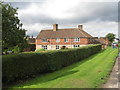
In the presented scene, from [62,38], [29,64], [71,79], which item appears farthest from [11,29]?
[62,38]

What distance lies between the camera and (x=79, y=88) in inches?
240

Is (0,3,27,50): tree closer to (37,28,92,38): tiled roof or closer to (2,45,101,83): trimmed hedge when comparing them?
(2,45,101,83): trimmed hedge

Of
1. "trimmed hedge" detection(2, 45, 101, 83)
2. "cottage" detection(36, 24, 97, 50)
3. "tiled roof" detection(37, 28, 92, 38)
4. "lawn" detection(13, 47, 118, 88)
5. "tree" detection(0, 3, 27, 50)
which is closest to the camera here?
Answer: "lawn" detection(13, 47, 118, 88)

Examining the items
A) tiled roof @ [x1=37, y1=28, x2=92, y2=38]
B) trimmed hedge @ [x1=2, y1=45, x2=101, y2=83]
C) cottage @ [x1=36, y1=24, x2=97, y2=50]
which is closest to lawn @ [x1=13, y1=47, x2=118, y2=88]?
trimmed hedge @ [x1=2, y1=45, x2=101, y2=83]

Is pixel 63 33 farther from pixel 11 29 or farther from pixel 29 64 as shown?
pixel 29 64

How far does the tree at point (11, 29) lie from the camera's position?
16817 millimetres

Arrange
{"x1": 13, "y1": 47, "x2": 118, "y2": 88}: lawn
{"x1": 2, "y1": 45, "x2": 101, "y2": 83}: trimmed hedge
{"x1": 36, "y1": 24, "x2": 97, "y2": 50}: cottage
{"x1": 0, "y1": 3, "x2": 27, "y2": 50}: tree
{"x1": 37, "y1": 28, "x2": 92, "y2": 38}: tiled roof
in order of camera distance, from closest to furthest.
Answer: {"x1": 13, "y1": 47, "x2": 118, "y2": 88}: lawn
{"x1": 2, "y1": 45, "x2": 101, "y2": 83}: trimmed hedge
{"x1": 0, "y1": 3, "x2": 27, "y2": 50}: tree
{"x1": 36, "y1": 24, "x2": 97, "y2": 50}: cottage
{"x1": 37, "y1": 28, "x2": 92, "y2": 38}: tiled roof

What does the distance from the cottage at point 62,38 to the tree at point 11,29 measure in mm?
24962

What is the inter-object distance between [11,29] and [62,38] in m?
27.3

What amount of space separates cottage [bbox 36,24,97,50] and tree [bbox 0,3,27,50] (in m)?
25.0

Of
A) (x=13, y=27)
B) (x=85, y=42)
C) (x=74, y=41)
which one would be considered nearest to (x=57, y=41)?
(x=74, y=41)

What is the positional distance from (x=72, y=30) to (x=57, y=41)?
23.4 ft

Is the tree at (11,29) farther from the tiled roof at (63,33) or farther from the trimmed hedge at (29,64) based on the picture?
the tiled roof at (63,33)

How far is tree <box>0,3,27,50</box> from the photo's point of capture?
1682 centimetres
